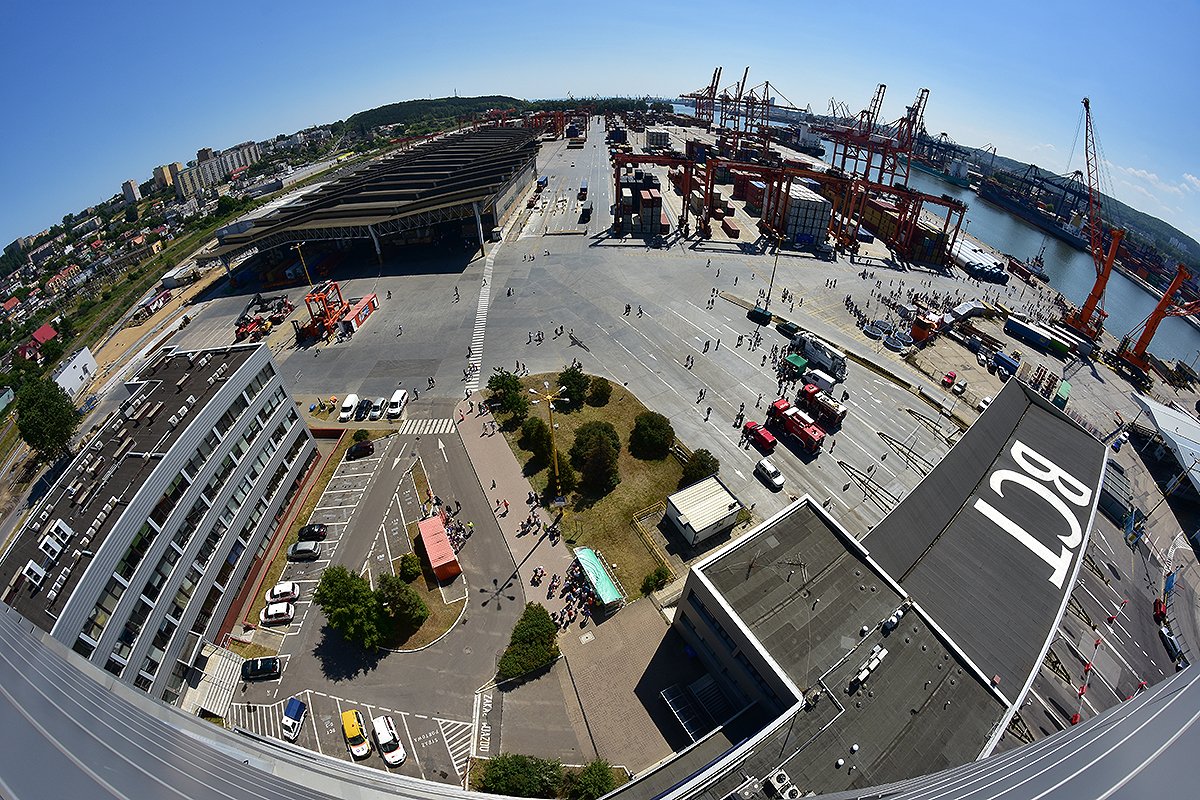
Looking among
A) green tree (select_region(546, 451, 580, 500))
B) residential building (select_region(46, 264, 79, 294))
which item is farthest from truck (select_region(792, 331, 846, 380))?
residential building (select_region(46, 264, 79, 294))

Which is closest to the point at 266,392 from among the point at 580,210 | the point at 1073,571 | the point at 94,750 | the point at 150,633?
the point at 150,633

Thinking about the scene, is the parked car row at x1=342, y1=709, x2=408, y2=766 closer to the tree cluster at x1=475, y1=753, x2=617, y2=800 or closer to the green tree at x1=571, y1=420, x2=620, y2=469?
the tree cluster at x1=475, y1=753, x2=617, y2=800

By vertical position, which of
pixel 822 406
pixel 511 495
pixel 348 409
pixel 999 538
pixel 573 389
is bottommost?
pixel 348 409

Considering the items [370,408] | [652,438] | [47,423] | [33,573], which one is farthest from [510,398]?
[47,423]

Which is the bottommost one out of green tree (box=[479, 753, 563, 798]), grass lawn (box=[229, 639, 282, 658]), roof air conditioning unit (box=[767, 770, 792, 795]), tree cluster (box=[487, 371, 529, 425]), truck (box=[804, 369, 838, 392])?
grass lawn (box=[229, 639, 282, 658])

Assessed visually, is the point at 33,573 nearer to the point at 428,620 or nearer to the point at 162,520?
the point at 162,520

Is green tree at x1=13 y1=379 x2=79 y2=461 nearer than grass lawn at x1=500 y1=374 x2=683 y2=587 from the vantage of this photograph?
No

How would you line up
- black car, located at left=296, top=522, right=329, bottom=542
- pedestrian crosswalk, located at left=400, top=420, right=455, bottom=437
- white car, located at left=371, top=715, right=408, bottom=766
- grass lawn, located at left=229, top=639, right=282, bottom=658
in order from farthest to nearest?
1. pedestrian crosswalk, located at left=400, top=420, right=455, bottom=437
2. black car, located at left=296, top=522, right=329, bottom=542
3. grass lawn, located at left=229, top=639, right=282, bottom=658
4. white car, located at left=371, top=715, right=408, bottom=766
